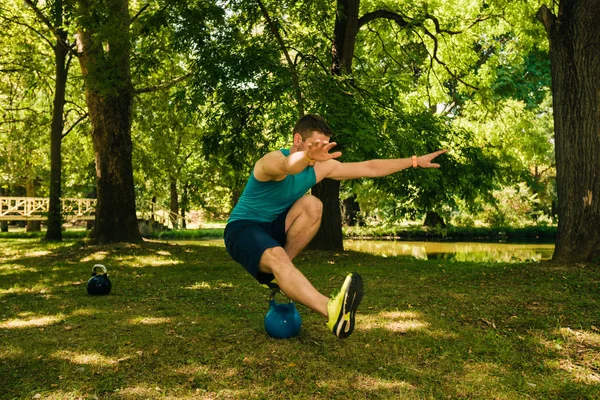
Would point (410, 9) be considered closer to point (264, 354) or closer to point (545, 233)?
point (264, 354)

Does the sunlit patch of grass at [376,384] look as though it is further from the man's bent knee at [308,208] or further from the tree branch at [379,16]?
the tree branch at [379,16]

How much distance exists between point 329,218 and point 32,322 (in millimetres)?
8458

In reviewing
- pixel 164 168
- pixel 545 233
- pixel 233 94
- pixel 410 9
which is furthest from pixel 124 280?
pixel 545 233

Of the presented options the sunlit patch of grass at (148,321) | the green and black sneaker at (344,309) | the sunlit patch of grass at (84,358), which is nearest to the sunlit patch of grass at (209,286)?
the sunlit patch of grass at (148,321)

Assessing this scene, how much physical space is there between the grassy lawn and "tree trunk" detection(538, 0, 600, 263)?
61 cm

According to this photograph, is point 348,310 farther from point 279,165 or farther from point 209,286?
point 209,286

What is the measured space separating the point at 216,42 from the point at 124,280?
222 inches

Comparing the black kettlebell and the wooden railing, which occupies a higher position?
the wooden railing

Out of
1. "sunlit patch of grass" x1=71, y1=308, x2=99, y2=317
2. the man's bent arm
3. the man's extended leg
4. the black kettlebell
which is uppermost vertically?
the man's bent arm

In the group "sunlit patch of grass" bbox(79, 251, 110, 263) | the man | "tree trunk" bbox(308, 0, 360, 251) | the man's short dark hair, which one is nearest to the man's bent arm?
the man

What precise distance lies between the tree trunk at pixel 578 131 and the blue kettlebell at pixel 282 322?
5631mm

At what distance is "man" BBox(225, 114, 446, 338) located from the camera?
12.7ft

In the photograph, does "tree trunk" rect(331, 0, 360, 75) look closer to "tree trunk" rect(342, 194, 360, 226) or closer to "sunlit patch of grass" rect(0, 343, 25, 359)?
"sunlit patch of grass" rect(0, 343, 25, 359)

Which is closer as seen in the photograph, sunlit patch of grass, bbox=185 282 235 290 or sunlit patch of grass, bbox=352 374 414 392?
sunlit patch of grass, bbox=352 374 414 392
